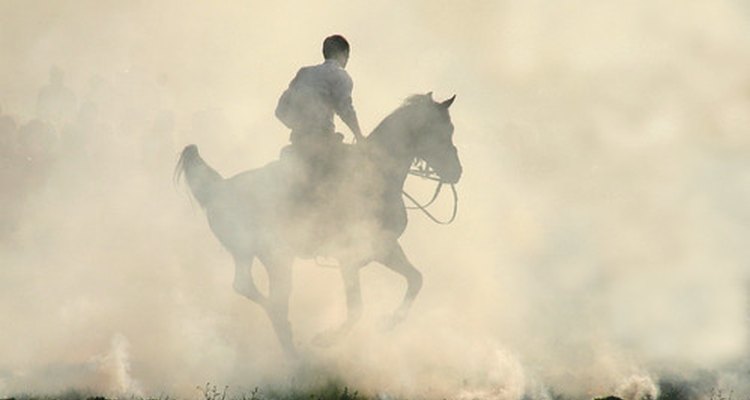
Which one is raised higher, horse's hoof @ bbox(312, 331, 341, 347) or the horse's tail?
the horse's tail

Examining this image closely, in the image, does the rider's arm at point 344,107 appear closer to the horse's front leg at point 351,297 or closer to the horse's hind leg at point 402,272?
the horse's hind leg at point 402,272

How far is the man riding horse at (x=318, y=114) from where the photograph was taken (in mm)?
14086

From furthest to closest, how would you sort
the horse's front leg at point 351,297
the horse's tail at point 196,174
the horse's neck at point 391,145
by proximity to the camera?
the horse's front leg at point 351,297, the horse's neck at point 391,145, the horse's tail at point 196,174

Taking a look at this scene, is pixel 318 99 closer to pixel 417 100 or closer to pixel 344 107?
pixel 344 107

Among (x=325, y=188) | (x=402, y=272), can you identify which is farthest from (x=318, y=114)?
(x=402, y=272)

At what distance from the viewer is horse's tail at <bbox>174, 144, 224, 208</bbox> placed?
1409cm

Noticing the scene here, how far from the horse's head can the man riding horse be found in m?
0.80

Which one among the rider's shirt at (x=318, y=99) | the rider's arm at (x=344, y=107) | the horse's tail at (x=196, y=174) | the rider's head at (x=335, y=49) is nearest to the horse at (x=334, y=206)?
the horse's tail at (x=196, y=174)

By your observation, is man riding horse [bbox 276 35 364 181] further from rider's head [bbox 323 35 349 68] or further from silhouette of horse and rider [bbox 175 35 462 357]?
rider's head [bbox 323 35 349 68]

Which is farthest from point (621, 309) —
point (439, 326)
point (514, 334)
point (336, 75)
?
point (336, 75)

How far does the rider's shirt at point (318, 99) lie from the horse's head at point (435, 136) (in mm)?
897

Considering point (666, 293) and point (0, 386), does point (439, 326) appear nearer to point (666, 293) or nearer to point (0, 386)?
point (666, 293)

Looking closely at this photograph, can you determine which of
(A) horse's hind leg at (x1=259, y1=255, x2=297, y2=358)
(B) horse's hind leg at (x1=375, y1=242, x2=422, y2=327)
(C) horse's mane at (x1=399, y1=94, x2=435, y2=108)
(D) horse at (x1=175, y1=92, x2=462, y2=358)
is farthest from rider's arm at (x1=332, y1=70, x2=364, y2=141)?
(A) horse's hind leg at (x1=259, y1=255, x2=297, y2=358)

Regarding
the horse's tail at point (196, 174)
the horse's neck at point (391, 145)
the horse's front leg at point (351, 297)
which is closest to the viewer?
the horse's tail at point (196, 174)
